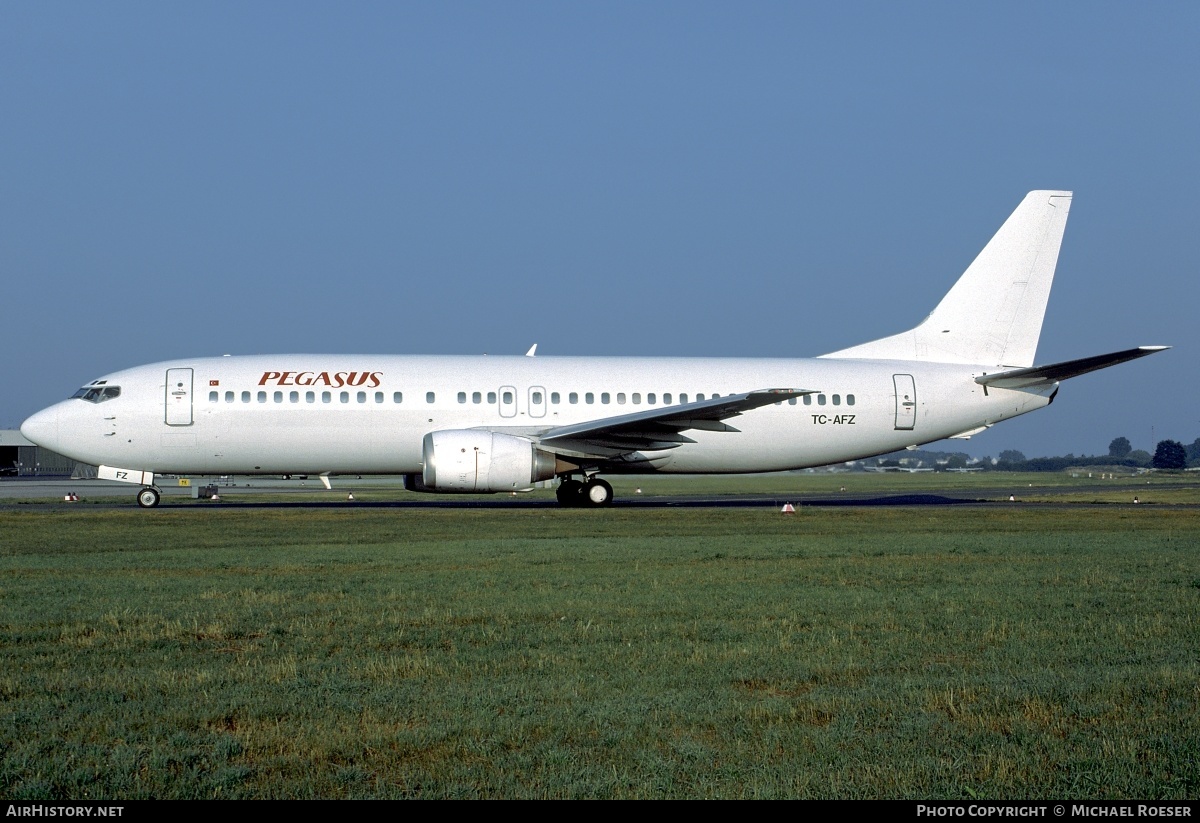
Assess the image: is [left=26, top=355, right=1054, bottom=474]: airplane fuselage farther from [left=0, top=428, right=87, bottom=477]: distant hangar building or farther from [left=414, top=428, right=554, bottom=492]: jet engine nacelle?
A: [left=0, top=428, right=87, bottom=477]: distant hangar building

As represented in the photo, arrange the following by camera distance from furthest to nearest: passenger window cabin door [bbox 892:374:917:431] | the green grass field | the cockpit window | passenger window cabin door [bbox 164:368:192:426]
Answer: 1. passenger window cabin door [bbox 892:374:917:431]
2. the cockpit window
3. passenger window cabin door [bbox 164:368:192:426]
4. the green grass field

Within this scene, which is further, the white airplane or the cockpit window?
the cockpit window

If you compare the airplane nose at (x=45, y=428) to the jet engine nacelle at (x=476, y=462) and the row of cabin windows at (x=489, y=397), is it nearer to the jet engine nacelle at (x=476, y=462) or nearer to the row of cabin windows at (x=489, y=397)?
the row of cabin windows at (x=489, y=397)

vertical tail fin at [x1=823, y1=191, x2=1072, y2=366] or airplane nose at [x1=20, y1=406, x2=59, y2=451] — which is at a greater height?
vertical tail fin at [x1=823, y1=191, x2=1072, y2=366]

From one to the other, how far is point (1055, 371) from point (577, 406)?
11821mm

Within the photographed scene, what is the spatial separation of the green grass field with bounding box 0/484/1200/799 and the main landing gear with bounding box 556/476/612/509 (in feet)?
43.5

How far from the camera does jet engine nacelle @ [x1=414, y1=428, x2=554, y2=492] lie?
2433cm

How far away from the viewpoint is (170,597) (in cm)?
981

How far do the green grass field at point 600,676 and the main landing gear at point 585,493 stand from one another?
13.3 m

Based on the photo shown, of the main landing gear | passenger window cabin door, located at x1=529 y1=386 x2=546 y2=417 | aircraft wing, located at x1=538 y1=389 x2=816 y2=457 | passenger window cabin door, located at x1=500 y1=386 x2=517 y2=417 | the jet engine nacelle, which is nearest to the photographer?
the jet engine nacelle

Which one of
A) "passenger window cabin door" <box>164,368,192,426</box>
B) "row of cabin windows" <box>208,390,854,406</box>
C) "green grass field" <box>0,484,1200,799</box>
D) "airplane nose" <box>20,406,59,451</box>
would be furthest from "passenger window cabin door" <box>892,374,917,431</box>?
"airplane nose" <box>20,406,59,451</box>

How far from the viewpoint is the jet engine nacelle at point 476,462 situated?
24328 mm

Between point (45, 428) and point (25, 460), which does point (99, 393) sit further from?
point (25, 460)

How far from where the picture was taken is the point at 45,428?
2603 cm
